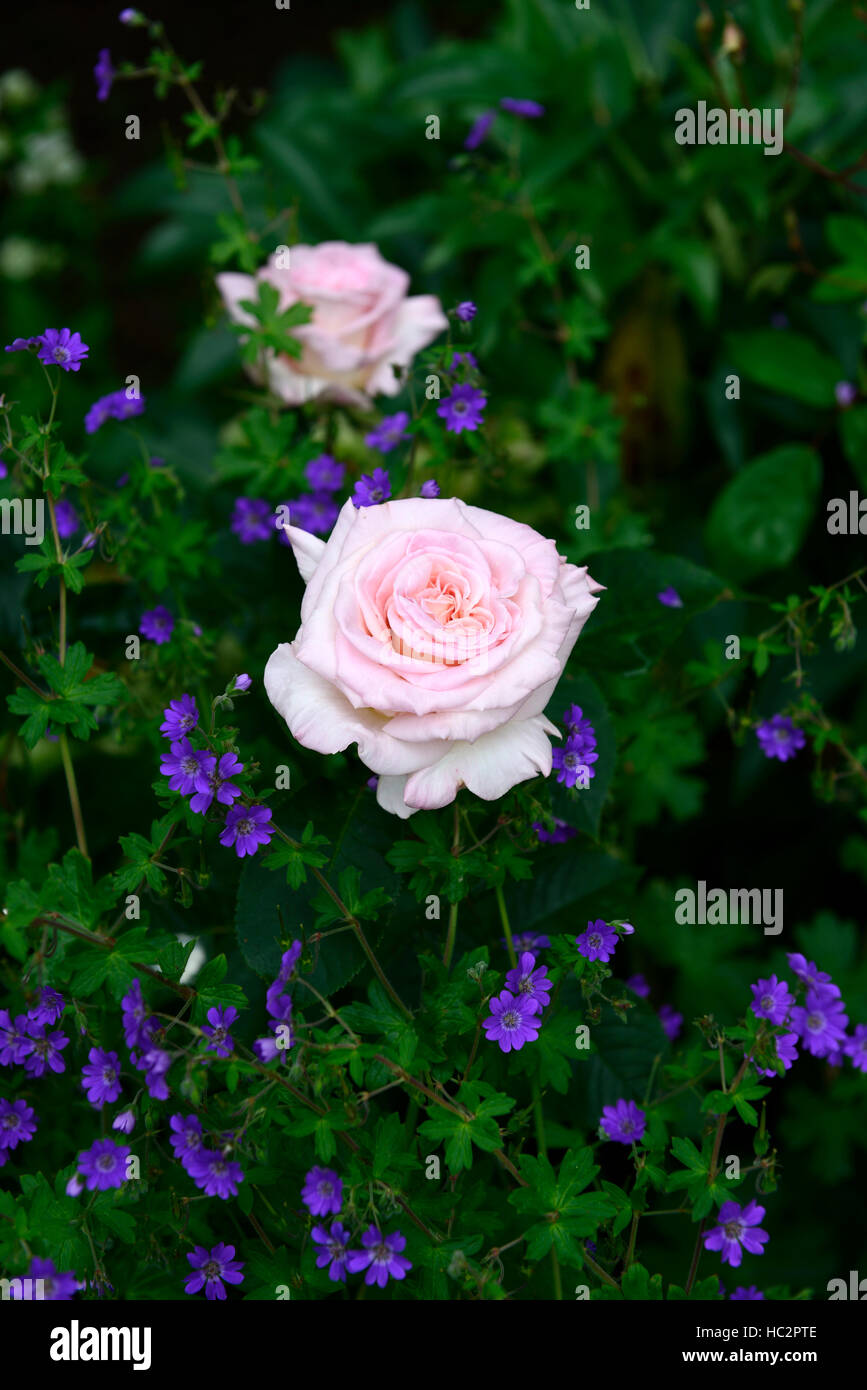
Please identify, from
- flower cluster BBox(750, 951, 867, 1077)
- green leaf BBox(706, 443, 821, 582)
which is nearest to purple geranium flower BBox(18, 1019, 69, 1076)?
flower cluster BBox(750, 951, 867, 1077)

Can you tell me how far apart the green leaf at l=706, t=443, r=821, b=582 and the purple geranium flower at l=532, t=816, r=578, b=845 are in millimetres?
559

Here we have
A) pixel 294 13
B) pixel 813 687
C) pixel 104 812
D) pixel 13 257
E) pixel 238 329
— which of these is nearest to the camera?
pixel 238 329

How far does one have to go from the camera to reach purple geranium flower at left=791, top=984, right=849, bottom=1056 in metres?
0.94

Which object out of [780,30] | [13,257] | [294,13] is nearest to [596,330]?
[780,30]

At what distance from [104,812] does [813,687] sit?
875mm

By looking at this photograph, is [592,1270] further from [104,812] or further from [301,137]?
[301,137]

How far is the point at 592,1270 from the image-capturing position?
948mm

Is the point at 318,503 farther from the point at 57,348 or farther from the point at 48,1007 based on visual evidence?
the point at 48,1007

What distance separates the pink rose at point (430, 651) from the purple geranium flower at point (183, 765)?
0.08m

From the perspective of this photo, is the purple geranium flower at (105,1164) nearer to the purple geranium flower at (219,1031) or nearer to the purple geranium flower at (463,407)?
the purple geranium flower at (219,1031)

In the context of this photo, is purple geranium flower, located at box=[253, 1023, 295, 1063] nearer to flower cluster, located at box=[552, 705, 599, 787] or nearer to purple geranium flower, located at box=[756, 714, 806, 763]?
flower cluster, located at box=[552, 705, 599, 787]

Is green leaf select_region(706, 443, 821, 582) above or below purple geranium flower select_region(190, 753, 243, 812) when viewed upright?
above

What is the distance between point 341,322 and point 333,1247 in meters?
0.89

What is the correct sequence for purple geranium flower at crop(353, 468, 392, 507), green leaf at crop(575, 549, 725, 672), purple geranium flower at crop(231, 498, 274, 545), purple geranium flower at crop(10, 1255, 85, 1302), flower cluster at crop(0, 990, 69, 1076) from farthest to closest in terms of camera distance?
purple geranium flower at crop(231, 498, 274, 545) → green leaf at crop(575, 549, 725, 672) → purple geranium flower at crop(353, 468, 392, 507) → flower cluster at crop(0, 990, 69, 1076) → purple geranium flower at crop(10, 1255, 85, 1302)
